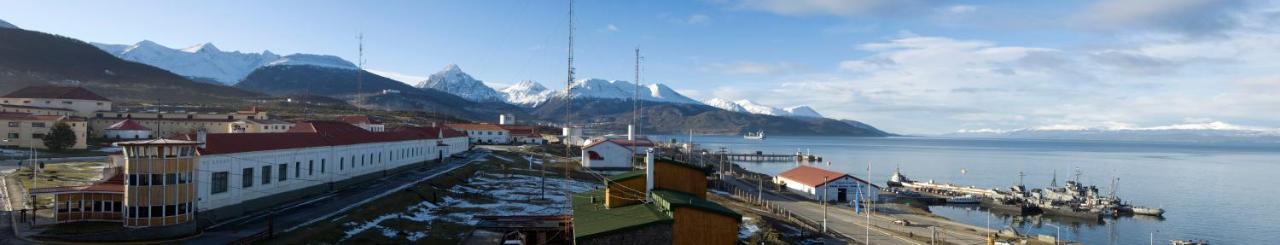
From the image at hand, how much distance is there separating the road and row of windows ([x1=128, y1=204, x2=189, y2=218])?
3370 cm

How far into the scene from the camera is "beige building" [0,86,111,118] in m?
91.2

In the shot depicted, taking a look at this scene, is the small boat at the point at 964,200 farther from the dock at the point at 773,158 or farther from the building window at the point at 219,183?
the dock at the point at 773,158

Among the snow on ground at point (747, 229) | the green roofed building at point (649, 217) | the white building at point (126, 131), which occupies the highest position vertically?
the white building at point (126, 131)

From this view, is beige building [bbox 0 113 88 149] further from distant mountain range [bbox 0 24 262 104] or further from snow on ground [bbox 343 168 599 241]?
distant mountain range [bbox 0 24 262 104]

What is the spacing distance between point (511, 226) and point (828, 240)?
17.7 metres

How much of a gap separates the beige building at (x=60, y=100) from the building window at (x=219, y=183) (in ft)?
248

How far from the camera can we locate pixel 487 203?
43.2 metres

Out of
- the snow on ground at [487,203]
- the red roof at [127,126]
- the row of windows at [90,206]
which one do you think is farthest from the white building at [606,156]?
the row of windows at [90,206]

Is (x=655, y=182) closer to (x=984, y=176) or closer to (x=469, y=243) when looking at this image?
(x=469, y=243)

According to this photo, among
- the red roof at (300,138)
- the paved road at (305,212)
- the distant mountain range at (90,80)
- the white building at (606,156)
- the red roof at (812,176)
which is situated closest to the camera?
the paved road at (305,212)

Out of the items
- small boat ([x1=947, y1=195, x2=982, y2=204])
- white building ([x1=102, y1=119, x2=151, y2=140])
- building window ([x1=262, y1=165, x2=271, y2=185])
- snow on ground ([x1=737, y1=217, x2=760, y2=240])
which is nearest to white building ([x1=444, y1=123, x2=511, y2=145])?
white building ([x1=102, y1=119, x2=151, y2=140])

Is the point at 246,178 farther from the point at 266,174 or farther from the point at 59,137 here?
the point at 59,137

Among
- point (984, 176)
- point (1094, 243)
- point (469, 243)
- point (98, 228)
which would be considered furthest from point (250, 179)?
point (984, 176)

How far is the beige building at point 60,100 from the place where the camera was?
299 ft
